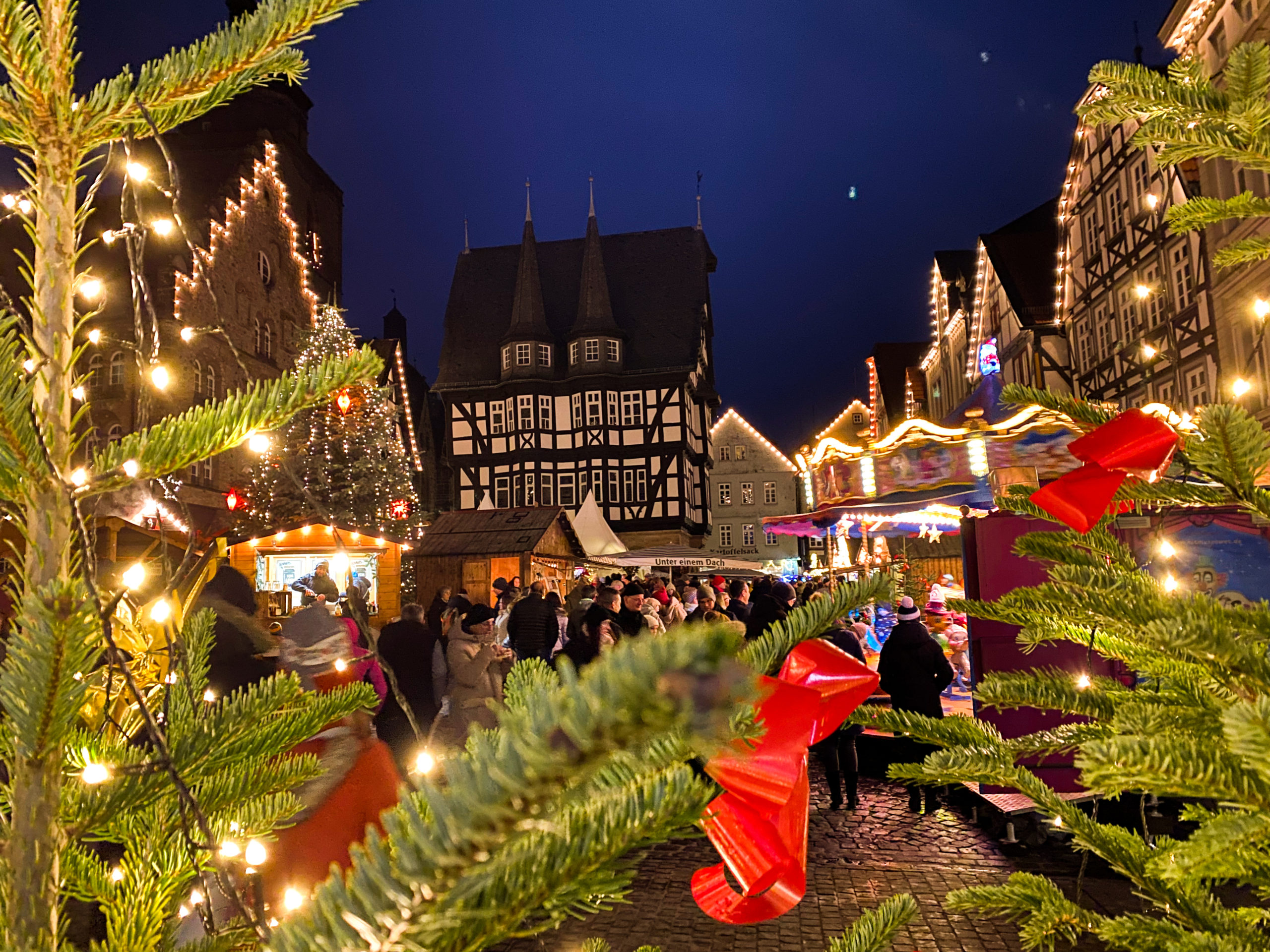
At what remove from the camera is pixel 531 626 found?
34.4 ft

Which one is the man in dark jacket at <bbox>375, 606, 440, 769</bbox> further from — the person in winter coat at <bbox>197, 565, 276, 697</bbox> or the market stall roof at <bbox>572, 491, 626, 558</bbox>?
the market stall roof at <bbox>572, 491, 626, 558</bbox>

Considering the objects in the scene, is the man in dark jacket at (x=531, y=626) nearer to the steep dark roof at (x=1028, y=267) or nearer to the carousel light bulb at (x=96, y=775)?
the carousel light bulb at (x=96, y=775)

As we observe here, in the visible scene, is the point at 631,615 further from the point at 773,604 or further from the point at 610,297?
the point at 610,297

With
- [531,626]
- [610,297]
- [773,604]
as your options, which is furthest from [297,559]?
[610,297]

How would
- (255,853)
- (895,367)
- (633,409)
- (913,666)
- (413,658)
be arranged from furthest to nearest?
(895,367), (633,409), (913,666), (413,658), (255,853)

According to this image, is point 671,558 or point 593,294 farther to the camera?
point 593,294

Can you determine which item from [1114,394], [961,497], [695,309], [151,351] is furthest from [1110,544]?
[695,309]

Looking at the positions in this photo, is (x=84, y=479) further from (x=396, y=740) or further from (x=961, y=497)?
(x=961, y=497)

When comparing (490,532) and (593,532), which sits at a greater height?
(490,532)

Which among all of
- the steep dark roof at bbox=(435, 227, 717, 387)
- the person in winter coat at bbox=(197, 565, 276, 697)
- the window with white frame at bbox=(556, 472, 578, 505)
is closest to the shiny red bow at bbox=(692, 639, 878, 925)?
the person in winter coat at bbox=(197, 565, 276, 697)

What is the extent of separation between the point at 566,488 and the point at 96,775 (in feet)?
119

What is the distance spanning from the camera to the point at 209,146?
35.5 metres

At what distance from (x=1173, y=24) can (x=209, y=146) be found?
33.7m

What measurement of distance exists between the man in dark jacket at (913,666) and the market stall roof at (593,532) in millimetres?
19511
